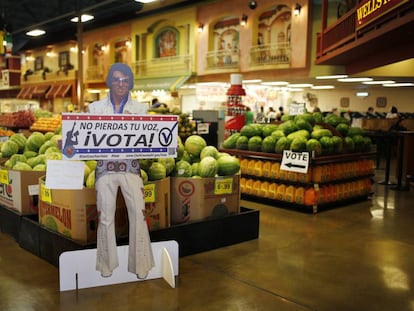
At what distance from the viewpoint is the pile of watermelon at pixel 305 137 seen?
250 inches

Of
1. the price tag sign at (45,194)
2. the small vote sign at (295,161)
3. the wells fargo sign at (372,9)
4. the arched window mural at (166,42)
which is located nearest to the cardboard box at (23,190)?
the price tag sign at (45,194)

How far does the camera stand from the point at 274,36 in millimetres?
15812

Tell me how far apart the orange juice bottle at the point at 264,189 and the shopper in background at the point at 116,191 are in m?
3.47

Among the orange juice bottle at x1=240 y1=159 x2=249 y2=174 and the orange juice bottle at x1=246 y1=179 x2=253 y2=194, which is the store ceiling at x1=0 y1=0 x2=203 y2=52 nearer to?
the orange juice bottle at x1=240 y1=159 x2=249 y2=174

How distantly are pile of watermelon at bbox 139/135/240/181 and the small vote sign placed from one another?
1.57m

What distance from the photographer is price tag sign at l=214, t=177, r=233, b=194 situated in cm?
458

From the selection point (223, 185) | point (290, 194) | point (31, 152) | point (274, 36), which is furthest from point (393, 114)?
point (31, 152)

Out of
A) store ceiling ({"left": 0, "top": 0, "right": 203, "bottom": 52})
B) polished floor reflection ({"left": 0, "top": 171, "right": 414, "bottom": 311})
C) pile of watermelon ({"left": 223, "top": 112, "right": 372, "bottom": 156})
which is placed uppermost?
store ceiling ({"left": 0, "top": 0, "right": 203, "bottom": 52})

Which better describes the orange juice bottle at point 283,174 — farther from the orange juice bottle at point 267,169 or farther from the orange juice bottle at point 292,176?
the orange juice bottle at point 267,169

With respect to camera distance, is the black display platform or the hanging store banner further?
the black display platform

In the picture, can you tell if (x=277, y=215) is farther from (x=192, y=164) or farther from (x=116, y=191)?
(x=116, y=191)

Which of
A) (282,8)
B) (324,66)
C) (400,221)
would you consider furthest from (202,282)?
(282,8)

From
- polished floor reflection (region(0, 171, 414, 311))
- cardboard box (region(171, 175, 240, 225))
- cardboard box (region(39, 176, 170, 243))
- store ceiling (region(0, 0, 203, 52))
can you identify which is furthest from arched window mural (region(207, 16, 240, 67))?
cardboard box (region(39, 176, 170, 243))

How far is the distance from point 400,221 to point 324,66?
8.70 metres
